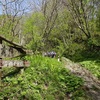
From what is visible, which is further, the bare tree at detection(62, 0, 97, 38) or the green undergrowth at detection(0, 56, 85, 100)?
the bare tree at detection(62, 0, 97, 38)

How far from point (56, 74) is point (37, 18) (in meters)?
18.2

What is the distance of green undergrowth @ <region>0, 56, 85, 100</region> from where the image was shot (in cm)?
829

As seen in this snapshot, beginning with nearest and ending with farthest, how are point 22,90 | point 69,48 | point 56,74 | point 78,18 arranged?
point 22,90 < point 56,74 < point 78,18 < point 69,48

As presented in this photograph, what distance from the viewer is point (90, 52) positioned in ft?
79.7

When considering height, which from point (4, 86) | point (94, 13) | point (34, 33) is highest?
point (94, 13)

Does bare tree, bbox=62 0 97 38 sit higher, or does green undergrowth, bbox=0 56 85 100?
bare tree, bbox=62 0 97 38

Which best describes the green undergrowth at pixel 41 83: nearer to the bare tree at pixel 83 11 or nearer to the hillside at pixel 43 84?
the hillside at pixel 43 84

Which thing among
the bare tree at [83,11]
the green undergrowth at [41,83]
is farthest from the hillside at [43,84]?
the bare tree at [83,11]

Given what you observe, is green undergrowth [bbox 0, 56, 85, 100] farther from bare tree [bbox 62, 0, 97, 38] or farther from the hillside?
bare tree [bbox 62, 0, 97, 38]

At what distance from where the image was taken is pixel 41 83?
9438 mm

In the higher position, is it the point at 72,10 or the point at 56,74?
the point at 72,10

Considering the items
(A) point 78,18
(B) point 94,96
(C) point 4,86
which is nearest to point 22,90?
(C) point 4,86

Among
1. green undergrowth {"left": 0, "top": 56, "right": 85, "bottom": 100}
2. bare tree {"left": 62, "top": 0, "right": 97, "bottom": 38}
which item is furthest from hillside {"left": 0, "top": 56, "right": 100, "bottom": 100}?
bare tree {"left": 62, "top": 0, "right": 97, "bottom": 38}

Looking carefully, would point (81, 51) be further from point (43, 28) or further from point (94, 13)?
point (43, 28)
